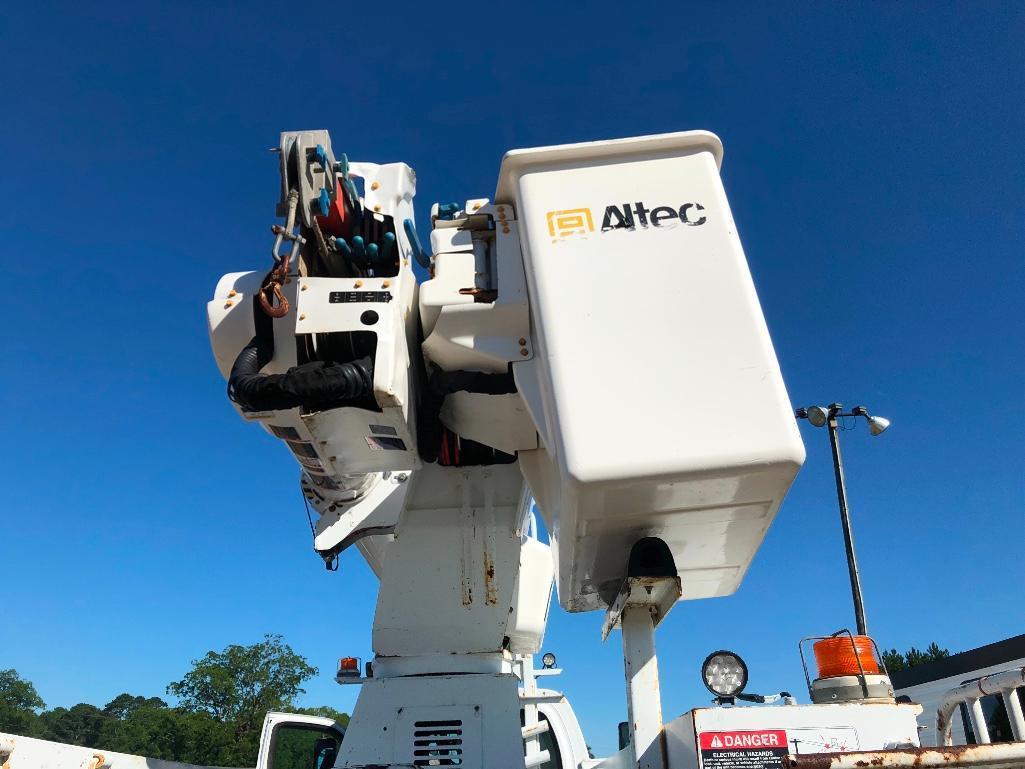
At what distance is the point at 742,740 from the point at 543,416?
3.90 ft

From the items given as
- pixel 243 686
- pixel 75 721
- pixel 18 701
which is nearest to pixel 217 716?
pixel 243 686

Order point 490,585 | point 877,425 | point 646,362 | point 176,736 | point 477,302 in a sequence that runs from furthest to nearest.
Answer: point 176,736 → point 877,425 → point 490,585 → point 477,302 → point 646,362

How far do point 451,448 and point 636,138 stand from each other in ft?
5.93

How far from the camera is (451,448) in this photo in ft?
12.2

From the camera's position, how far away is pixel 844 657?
3174 mm

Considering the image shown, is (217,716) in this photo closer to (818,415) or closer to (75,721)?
(75,721)

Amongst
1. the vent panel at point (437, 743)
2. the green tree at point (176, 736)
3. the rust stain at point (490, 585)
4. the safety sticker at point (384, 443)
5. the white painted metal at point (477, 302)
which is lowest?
the vent panel at point (437, 743)

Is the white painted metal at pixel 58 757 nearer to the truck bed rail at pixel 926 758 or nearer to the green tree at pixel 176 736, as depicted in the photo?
the truck bed rail at pixel 926 758

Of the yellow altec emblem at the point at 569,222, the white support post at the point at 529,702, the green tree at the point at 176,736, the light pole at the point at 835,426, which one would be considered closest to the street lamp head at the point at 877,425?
the light pole at the point at 835,426

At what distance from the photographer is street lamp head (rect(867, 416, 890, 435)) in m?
9.05

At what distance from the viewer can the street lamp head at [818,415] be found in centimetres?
906

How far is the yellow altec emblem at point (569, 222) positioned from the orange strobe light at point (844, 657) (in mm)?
2168

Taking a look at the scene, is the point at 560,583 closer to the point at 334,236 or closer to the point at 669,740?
the point at 669,740

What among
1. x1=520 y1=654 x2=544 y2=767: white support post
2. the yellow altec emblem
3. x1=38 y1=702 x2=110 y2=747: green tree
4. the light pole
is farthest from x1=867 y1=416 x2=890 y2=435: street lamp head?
x1=38 y1=702 x2=110 y2=747: green tree
